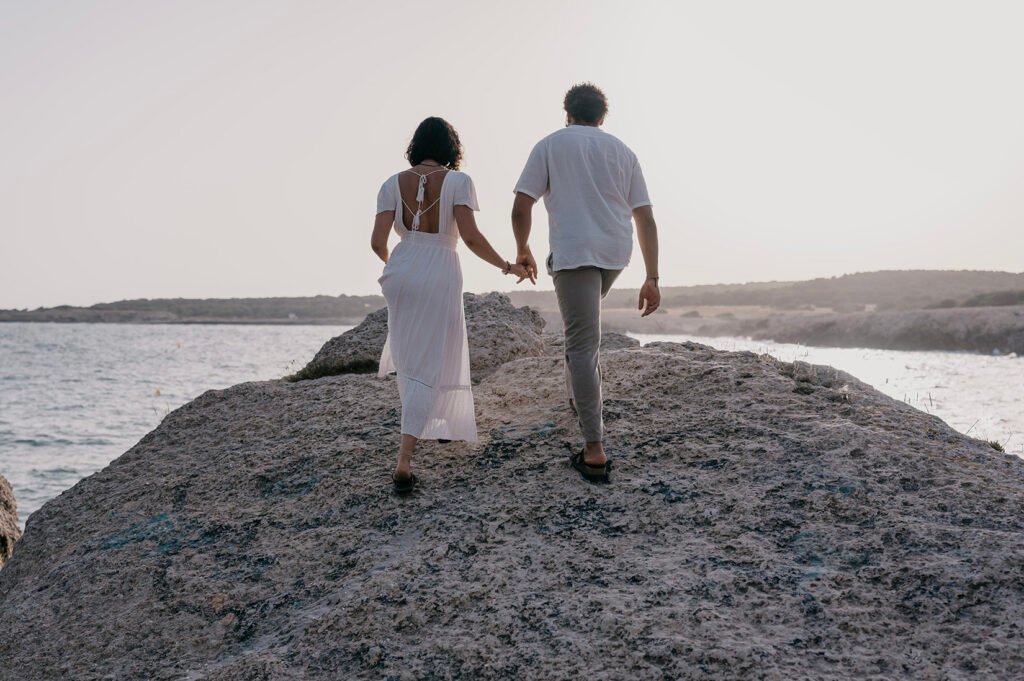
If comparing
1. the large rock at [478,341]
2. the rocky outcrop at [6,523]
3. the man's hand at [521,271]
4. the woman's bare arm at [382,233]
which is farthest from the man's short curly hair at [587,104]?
the rocky outcrop at [6,523]

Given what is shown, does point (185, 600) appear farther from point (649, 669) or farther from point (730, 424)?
point (730, 424)

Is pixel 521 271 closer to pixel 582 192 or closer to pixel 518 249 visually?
pixel 518 249

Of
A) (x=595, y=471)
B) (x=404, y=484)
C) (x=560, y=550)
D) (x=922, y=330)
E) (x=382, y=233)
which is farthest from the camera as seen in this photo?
(x=922, y=330)

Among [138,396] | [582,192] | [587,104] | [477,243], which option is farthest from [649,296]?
[138,396]

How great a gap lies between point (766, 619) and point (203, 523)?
3.59 meters

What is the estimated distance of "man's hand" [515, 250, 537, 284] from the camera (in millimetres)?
5227

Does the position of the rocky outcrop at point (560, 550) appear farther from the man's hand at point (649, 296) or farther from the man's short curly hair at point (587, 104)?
the man's short curly hair at point (587, 104)

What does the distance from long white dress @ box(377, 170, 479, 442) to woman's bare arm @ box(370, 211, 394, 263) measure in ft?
0.16

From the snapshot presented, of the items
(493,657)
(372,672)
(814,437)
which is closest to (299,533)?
(372,672)

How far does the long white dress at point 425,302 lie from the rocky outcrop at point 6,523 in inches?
196

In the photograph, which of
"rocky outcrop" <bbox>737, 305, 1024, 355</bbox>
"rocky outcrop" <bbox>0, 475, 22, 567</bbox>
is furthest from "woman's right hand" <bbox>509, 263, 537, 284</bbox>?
"rocky outcrop" <bbox>737, 305, 1024, 355</bbox>

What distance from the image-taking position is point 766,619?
3.63 m

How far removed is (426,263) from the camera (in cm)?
523

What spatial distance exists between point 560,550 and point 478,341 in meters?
3.85
